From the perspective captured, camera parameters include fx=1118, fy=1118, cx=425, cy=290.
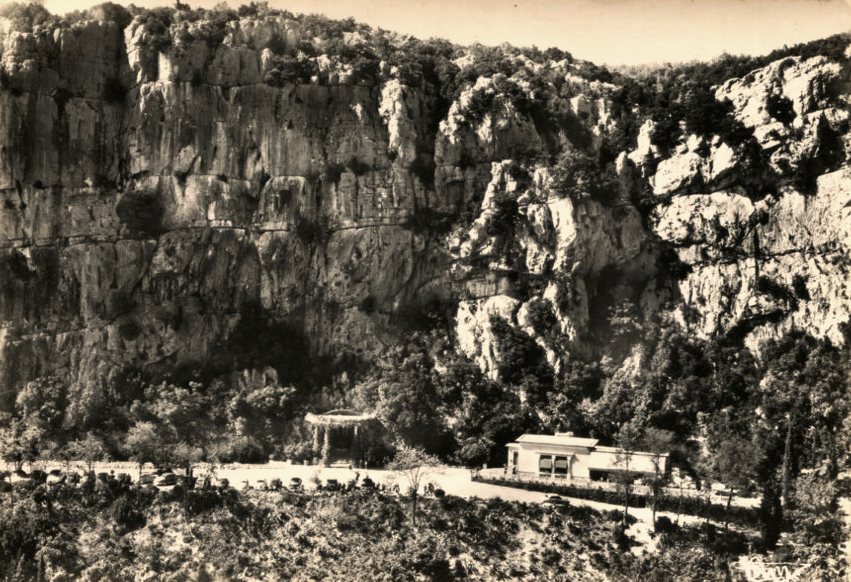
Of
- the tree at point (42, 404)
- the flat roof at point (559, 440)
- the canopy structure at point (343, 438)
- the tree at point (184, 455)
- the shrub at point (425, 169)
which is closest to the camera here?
the tree at point (184, 455)

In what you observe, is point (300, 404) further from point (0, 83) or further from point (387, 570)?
point (0, 83)

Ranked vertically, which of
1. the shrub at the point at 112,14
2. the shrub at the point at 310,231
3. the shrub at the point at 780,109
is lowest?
the shrub at the point at 310,231

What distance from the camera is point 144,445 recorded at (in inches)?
2327

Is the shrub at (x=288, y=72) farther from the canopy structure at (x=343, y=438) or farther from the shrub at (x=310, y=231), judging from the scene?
the canopy structure at (x=343, y=438)

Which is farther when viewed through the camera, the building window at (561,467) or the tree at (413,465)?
the building window at (561,467)

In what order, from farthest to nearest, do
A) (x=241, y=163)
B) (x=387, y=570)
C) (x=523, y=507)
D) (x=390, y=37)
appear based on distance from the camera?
(x=390, y=37)
(x=241, y=163)
(x=523, y=507)
(x=387, y=570)

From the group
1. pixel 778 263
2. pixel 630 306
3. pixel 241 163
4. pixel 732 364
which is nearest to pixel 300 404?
pixel 241 163

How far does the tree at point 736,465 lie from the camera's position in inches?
2151

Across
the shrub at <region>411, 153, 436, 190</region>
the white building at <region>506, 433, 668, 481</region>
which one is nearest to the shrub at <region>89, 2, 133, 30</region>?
the shrub at <region>411, 153, 436, 190</region>

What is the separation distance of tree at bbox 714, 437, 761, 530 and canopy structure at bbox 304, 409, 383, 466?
18.5m

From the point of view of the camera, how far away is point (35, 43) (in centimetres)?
6644

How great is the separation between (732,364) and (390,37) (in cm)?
3146

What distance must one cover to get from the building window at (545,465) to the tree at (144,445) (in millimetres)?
19952

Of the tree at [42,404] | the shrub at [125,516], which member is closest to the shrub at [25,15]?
the tree at [42,404]
